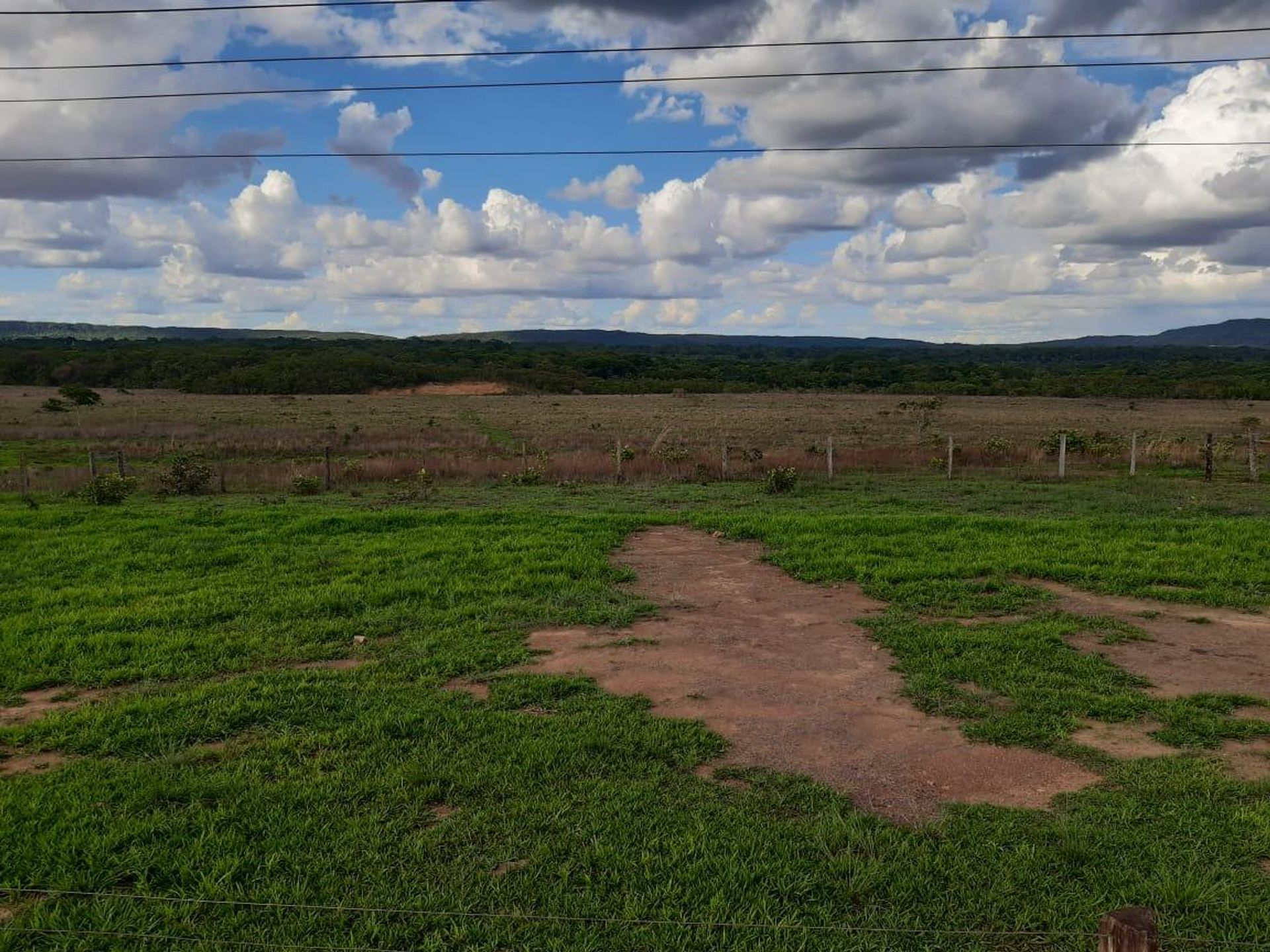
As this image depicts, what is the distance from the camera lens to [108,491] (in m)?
17.1

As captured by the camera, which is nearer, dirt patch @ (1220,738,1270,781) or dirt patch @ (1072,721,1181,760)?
dirt patch @ (1220,738,1270,781)

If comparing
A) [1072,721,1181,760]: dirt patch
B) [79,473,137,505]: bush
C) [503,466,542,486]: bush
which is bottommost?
[1072,721,1181,760]: dirt patch

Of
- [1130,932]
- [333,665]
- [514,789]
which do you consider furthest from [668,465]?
[1130,932]

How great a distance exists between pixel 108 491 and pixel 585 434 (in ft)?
80.9

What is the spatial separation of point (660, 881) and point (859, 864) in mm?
1027

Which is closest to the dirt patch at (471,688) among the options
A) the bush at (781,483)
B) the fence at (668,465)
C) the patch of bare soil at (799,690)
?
the patch of bare soil at (799,690)

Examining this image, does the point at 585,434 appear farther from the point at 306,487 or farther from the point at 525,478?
the point at 306,487

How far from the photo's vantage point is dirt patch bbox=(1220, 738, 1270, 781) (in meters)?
5.59

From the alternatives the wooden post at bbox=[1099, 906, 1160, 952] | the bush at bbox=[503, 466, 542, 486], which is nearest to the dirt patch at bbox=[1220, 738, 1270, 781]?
the wooden post at bbox=[1099, 906, 1160, 952]

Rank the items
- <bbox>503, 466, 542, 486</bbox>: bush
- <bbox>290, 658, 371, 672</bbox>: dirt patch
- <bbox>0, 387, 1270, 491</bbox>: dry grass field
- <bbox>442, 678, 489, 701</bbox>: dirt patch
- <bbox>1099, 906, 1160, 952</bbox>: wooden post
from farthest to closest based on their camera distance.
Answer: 1. <bbox>0, 387, 1270, 491</bbox>: dry grass field
2. <bbox>503, 466, 542, 486</bbox>: bush
3. <bbox>290, 658, 371, 672</bbox>: dirt patch
4. <bbox>442, 678, 489, 701</bbox>: dirt patch
5. <bbox>1099, 906, 1160, 952</bbox>: wooden post

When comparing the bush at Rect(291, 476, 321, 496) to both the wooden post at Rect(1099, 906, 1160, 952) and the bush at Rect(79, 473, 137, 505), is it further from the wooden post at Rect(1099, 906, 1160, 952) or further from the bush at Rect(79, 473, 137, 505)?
the wooden post at Rect(1099, 906, 1160, 952)

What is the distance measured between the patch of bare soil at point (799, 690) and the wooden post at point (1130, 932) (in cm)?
239

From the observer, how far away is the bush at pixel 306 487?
1980 centimetres

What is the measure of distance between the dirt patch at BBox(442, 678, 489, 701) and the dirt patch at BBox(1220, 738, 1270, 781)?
5199 mm
